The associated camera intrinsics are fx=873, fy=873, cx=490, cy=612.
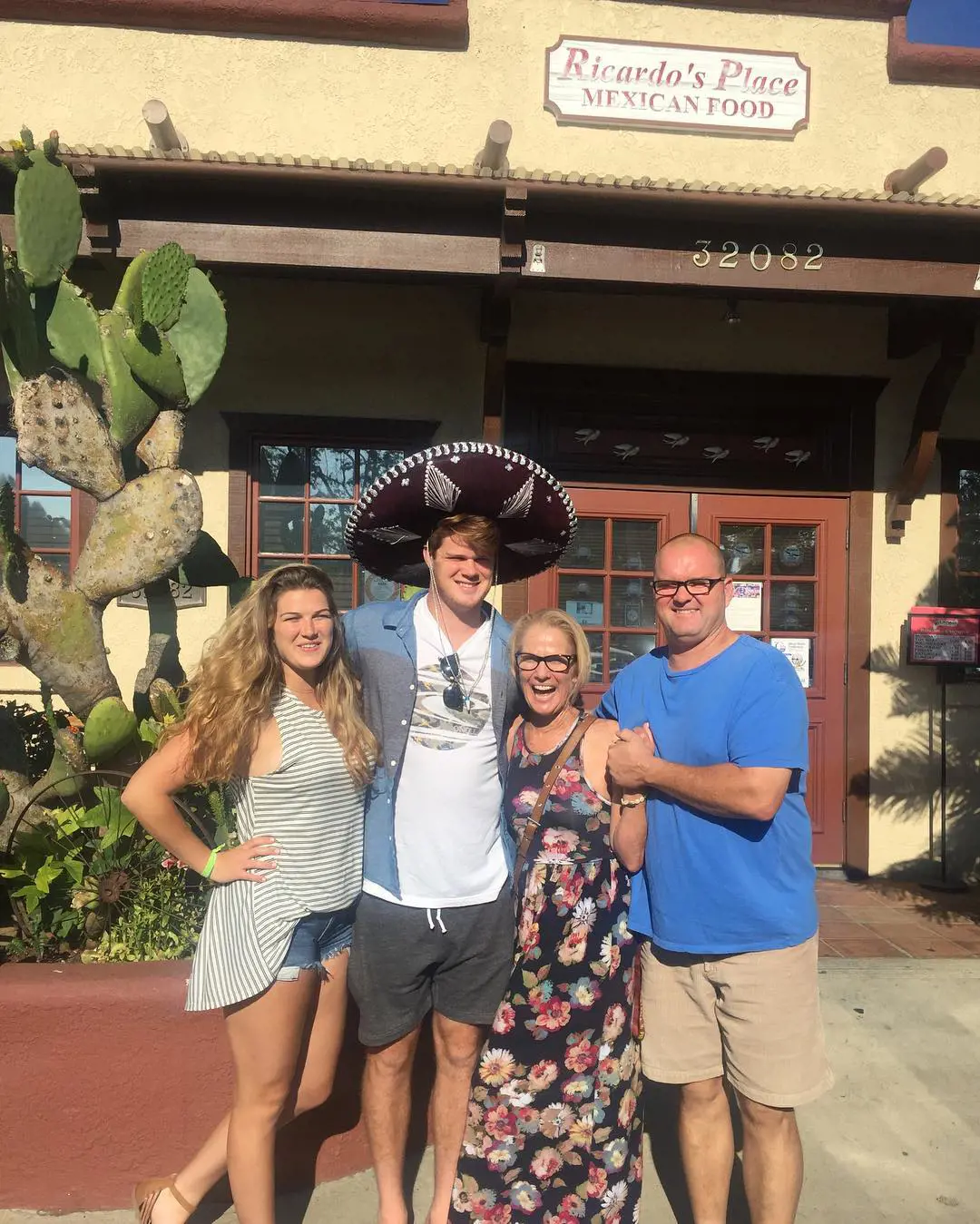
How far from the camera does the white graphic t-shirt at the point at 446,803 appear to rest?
2.14 meters

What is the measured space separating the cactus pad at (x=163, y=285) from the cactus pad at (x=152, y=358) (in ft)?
0.15

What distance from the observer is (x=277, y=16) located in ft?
17.0

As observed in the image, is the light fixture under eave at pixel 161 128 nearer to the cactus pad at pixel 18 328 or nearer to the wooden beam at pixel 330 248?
the wooden beam at pixel 330 248

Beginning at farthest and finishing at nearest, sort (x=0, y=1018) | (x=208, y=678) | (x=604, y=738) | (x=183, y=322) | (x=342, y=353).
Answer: (x=342, y=353)
(x=183, y=322)
(x=0, y=1018)
(x=604, y=738)
(x=208, y=678)

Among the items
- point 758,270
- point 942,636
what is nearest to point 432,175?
point 758,270

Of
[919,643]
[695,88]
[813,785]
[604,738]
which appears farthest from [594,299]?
[604,738]

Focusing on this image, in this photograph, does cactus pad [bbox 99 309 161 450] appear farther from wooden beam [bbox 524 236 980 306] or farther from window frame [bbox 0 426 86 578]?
window frame [bbox 0 426 86 578]

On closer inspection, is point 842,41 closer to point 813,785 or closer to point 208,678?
point 813,785

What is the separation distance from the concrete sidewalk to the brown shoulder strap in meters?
1.19

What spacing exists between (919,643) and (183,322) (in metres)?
4.71

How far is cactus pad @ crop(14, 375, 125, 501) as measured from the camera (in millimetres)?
2746

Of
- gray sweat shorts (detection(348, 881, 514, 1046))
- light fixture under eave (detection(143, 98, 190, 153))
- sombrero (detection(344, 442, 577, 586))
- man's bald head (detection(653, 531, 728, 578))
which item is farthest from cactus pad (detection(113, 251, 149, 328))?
gray sweat shorts (detection(348, 881, 514, 1046))

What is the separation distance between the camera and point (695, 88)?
18.0 feet

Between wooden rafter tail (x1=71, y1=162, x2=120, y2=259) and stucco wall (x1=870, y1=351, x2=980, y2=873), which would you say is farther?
stucco wall (x1=870, y1=351, x2=980, y2=873)
